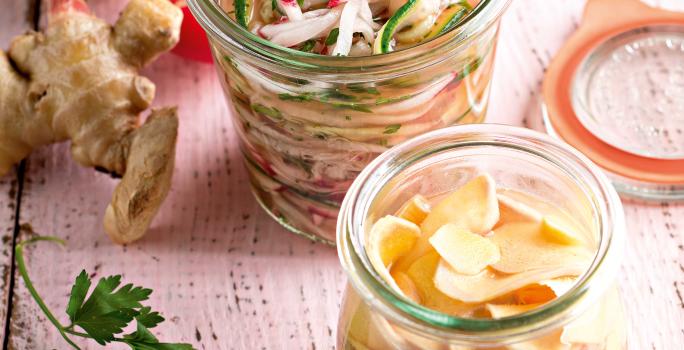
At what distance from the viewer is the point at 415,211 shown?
35.5 inches

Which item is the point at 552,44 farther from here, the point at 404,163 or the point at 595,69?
the point at 404,163

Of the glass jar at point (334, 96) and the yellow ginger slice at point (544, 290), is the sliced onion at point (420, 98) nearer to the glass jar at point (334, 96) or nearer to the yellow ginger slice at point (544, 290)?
the glass jar at point (334, 96)

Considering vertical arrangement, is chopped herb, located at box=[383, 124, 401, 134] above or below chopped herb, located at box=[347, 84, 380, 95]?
below

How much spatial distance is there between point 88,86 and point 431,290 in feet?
1.92

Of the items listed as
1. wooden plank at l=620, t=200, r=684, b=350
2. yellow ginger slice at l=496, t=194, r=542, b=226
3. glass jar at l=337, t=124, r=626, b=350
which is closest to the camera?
glass jar at l=337, t=124, r=626, b=350

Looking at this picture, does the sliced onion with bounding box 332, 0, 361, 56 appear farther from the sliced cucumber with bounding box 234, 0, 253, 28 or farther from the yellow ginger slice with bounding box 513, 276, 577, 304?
the yellow ginger slice with bounding box 513, 276, 577, 304

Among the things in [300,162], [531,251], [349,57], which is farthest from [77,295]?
[531,251]

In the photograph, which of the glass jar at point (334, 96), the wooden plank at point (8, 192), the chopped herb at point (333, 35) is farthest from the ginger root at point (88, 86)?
the chopped herb at point (333, 35)

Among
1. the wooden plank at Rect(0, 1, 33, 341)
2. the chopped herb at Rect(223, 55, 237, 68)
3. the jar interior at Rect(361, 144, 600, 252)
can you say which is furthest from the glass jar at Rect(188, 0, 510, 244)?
the wooden plank at Rect(0, 1, 33, 341)

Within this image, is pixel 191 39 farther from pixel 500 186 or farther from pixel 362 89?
pixel 500 186

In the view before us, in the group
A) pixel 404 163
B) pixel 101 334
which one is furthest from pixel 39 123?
pixel 404 163

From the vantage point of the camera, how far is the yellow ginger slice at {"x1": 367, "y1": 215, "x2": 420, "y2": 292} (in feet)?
2.80

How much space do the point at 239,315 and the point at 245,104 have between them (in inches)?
9.2

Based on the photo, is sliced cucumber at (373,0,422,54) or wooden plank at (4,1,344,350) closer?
sliced cucumber at (373,0,422,54)
